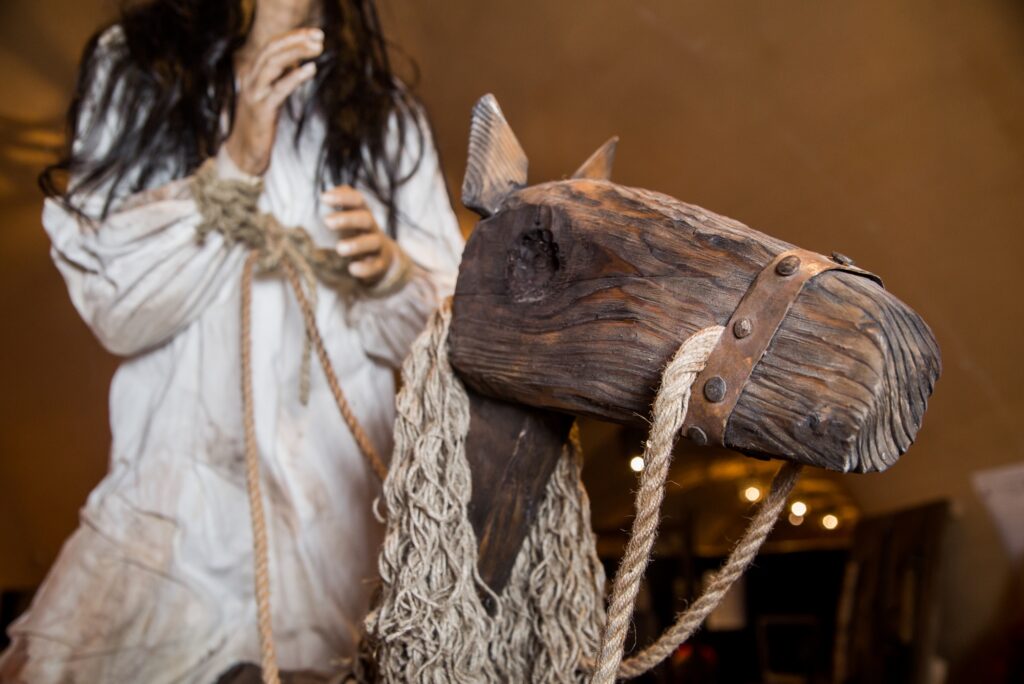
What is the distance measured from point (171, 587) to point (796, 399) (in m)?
0.76

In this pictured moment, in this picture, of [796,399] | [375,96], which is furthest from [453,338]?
[375,96]

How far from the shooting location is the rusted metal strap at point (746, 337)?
0.46 m

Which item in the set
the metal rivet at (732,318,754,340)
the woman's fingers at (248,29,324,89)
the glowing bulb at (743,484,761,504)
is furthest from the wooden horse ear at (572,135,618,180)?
the glowing bulb at (743,484,761,504)

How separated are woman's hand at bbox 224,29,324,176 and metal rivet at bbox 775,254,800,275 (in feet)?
1.99

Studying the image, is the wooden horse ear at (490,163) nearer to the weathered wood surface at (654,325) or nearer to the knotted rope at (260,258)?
the weathered wood surface at (654,325)

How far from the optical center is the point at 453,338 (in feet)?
2.16

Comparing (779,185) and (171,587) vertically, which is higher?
(779,185)

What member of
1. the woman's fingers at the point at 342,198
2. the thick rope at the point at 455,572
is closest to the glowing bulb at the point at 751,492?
the woman's fingers at the point at 342,198

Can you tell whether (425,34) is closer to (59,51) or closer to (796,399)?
(59,51)

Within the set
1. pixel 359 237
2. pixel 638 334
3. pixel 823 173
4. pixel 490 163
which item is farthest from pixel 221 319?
pixel 823 173

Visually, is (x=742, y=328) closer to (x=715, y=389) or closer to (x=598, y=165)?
(x=715, y=389)

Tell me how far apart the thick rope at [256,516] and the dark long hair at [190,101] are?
Answer: 8.9 inches

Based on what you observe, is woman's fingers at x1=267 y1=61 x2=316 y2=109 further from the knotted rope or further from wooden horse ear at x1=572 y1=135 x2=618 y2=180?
wooden horse ear at x1=572 y1=135 x2=618 y2=180

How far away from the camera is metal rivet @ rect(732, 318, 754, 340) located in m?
0.47
